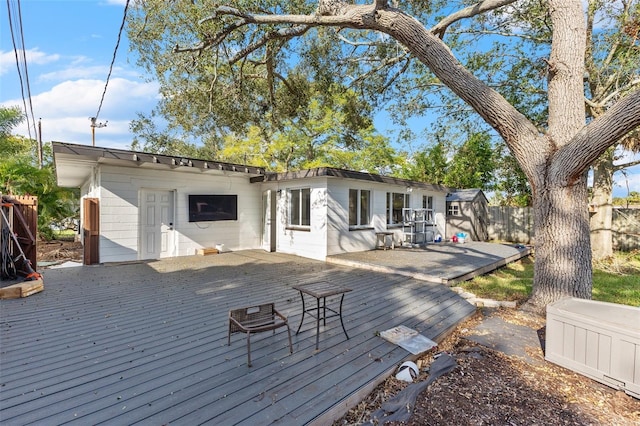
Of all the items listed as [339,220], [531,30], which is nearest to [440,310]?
[339,220]

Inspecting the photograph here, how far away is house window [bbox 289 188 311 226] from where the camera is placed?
28.7 ft

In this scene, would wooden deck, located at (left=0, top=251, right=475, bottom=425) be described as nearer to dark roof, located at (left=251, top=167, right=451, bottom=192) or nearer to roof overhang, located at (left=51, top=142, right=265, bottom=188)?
roof overhang, located at (left=51, top=142, right=265, bottom=188)

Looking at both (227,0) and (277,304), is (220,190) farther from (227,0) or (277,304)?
(277,304)

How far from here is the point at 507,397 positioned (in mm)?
2438

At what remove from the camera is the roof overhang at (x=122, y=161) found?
6109 millimetres

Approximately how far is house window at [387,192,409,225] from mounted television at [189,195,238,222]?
5.34 meters

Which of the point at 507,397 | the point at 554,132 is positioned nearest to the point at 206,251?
the point at 507,397

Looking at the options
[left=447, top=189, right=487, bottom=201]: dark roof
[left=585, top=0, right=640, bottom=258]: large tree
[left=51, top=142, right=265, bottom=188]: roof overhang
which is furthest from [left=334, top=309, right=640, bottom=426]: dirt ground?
[left=447, top=189, right=487, bottom=201]: dark roof

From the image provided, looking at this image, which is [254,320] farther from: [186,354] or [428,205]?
[428,205]

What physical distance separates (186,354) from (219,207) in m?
6.84

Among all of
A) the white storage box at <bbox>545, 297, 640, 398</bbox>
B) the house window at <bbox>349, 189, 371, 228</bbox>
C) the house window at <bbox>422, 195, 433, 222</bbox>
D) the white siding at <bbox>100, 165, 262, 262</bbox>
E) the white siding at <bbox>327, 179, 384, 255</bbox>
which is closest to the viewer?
the white storage box at <bbox>545, 297, 640, 398</bbox>

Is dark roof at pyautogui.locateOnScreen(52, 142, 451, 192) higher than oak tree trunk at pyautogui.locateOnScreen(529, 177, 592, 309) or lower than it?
higher

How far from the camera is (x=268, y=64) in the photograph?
7070mm

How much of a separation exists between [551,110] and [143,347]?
6278mm
